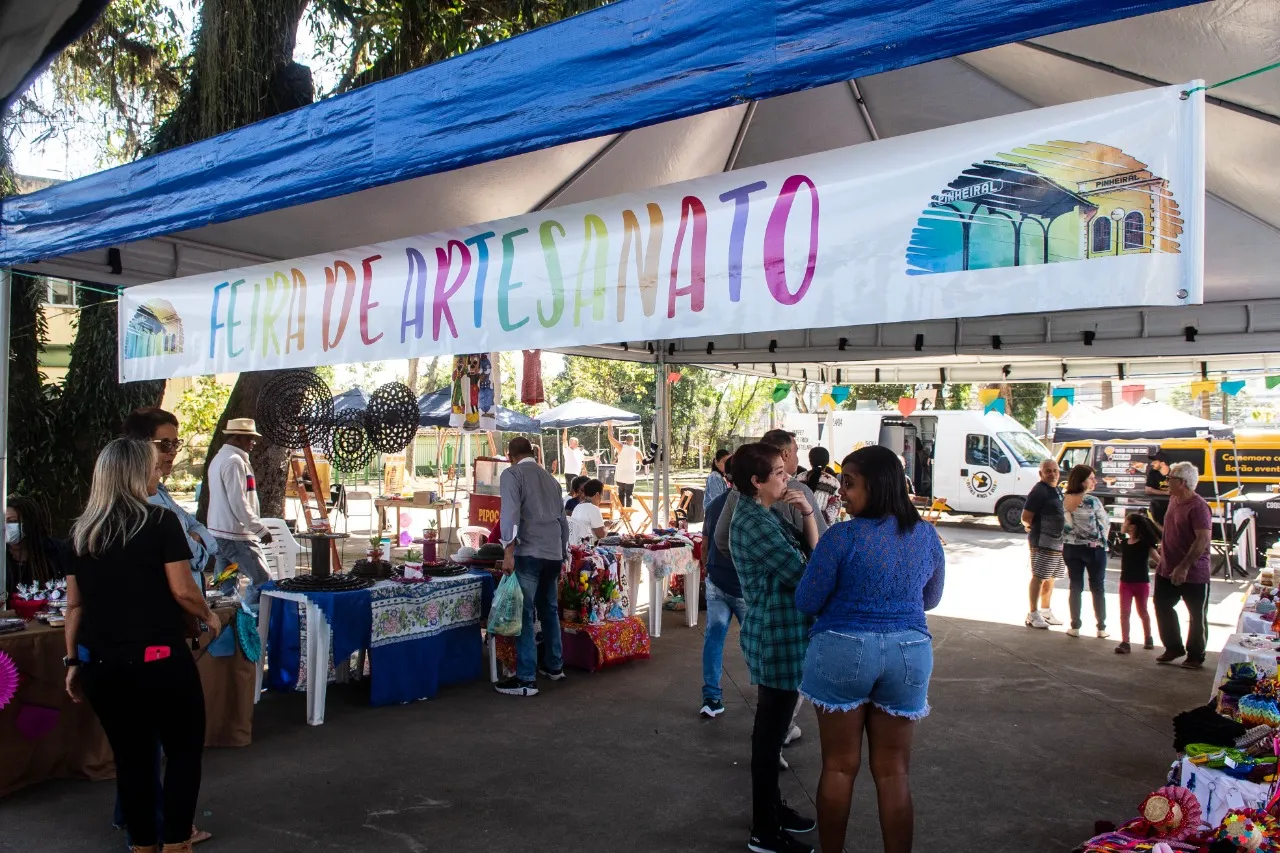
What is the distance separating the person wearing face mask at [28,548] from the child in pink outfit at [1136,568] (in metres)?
7.35

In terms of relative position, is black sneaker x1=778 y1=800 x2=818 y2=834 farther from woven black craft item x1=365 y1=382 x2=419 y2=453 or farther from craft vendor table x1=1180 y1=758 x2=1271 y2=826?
woven black craft item x1=365 y1=382 x2=419 y2=453

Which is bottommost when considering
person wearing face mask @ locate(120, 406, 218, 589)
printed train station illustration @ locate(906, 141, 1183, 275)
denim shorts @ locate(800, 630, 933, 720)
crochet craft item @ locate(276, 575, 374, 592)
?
crochet craft item @ locate(276, 575, 374, 592)

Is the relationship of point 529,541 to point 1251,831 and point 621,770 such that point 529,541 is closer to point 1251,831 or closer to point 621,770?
point 621,770

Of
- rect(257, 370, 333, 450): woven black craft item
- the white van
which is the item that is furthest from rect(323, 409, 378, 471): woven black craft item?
the white van

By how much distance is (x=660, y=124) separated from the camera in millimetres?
4164

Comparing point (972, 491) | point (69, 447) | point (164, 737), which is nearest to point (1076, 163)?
point (164, 737)

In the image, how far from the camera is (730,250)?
2.56 metres

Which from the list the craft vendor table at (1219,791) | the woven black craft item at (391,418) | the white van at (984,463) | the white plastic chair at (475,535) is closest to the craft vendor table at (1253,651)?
the craft vendor table at (1219,791)

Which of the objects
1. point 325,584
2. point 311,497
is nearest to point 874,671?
point 325,584

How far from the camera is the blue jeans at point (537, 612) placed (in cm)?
570

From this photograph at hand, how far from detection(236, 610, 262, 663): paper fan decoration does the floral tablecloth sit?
2296mm

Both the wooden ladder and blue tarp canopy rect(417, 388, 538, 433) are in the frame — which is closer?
the wooden ladder

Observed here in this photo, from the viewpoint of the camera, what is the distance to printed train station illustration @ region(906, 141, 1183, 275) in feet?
6.40

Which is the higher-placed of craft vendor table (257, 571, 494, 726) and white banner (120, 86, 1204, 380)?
white banner (120, 86, 1204, 380)
